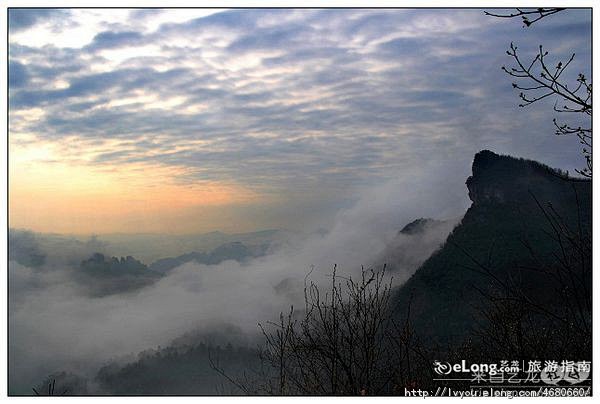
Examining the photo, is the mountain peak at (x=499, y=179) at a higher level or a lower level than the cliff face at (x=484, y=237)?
higher

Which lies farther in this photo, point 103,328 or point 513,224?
point 103,328

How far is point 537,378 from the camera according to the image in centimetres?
344

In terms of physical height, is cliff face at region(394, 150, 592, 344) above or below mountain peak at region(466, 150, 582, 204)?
below

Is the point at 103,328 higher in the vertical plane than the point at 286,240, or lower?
lower

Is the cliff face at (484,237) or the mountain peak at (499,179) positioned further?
the mountain peak at (499,179)

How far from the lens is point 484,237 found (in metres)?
14.0

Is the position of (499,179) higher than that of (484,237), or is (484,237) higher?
(499,179)

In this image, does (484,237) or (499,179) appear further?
(499,179)

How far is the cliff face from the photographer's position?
9.62m

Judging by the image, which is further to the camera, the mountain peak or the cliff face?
the mountain peak

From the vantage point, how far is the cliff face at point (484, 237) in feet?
31.6

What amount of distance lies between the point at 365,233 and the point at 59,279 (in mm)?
11266

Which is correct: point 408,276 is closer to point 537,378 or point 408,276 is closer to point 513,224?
point 513,224
